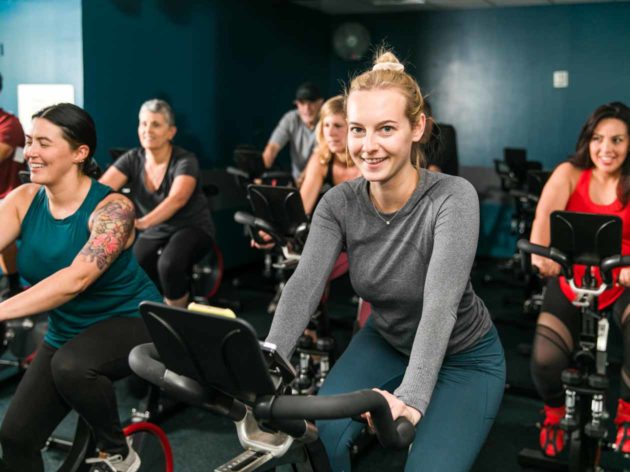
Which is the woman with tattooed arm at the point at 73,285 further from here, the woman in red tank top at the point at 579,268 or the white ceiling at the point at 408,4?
the white ceiling at the point at 408,4

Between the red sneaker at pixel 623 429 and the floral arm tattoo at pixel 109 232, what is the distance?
183 cm

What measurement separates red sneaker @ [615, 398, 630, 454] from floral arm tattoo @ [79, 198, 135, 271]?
1827 millimetres

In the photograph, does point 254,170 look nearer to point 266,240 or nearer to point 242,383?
point 266,240

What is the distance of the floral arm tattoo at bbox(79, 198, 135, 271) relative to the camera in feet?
6.87

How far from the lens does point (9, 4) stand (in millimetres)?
4719

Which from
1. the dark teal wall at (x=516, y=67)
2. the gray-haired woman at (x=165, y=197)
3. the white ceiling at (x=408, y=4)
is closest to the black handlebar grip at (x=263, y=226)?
the gray-haired woman at (x=165, y=197)

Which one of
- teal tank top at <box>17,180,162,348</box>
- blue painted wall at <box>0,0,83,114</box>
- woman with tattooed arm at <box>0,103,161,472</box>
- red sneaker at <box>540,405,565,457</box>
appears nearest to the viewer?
woman with tattooed arm at <box>0,103,161,472</box>

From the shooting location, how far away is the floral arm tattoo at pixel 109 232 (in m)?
2.09

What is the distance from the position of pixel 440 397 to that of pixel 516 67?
5.92 metres

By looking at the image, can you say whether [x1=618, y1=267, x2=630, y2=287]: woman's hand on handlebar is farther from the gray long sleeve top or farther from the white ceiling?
the white ceiling

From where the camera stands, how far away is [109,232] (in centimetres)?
213

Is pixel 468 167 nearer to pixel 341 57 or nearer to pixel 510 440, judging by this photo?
pixel 341 57

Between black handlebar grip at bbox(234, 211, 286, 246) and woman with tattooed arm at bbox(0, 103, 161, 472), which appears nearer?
woman with tattooed arm at bbox(0, 103, 161, 472)

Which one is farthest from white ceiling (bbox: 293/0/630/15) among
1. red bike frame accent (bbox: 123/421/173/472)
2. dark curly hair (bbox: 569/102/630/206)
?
red bike frame accent (bbox: 123/421/173/472)
